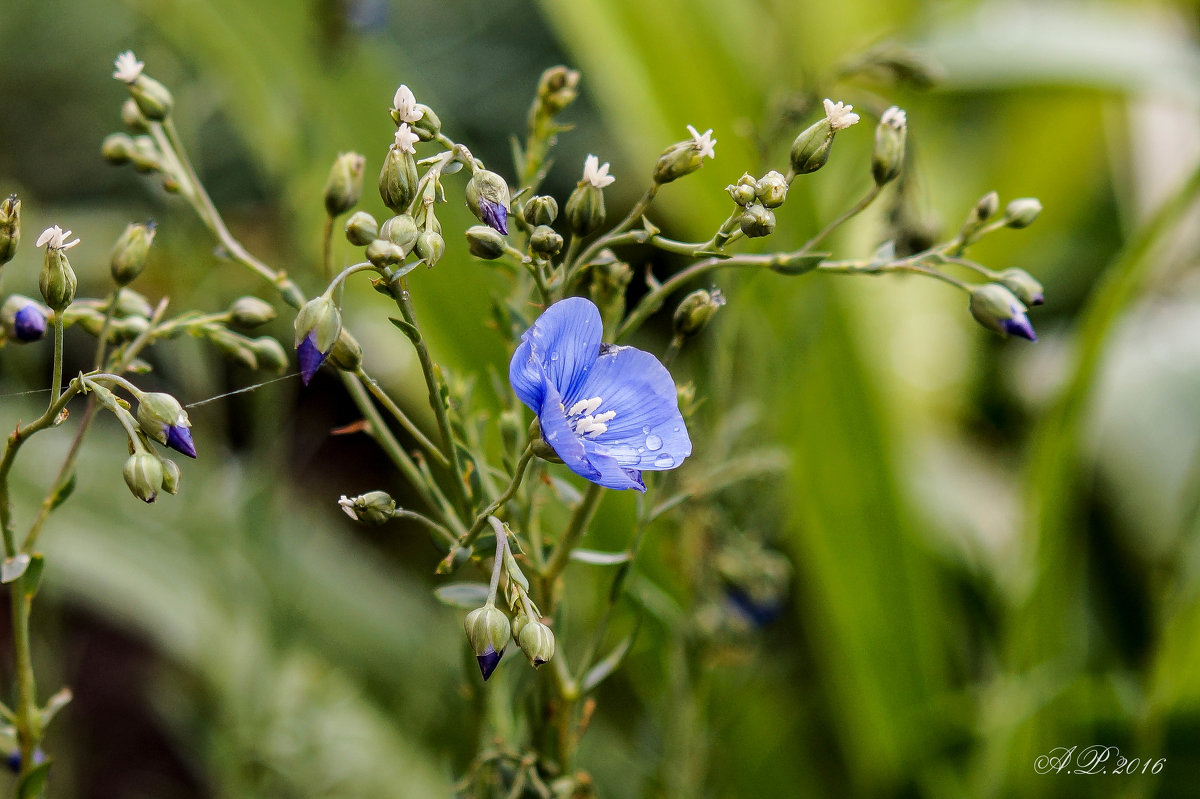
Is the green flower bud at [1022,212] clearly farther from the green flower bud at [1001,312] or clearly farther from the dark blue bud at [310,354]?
the dark blue bud at [310,354]

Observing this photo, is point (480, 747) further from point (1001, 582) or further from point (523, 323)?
point (1001, 582)

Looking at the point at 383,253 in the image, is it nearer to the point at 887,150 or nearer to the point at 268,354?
the point at 268,354

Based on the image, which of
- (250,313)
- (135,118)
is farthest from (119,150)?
(250,313)

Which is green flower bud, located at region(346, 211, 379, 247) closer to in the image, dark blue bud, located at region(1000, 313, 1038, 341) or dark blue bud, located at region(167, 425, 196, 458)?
dark blue bud, located at region(167, 425, 196, 458)

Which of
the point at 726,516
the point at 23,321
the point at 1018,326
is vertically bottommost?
the point at 726,516
